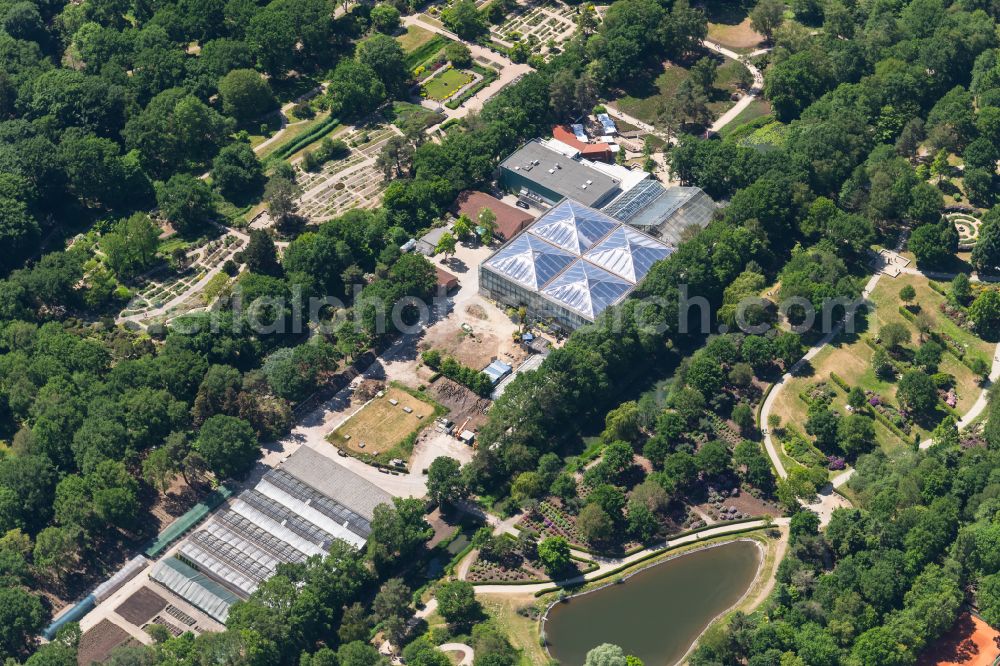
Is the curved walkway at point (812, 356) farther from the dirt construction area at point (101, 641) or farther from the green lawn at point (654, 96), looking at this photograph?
the dirt construction area at point (101, 641)

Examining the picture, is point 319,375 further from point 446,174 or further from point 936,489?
point 936,489

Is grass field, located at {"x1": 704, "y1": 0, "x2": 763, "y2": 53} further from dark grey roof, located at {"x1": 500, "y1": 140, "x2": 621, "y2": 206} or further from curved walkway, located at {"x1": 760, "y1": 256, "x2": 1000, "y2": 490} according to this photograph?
curved walkway, located at {"x1": 760, "y1": 256, "x2": 1000, "y2": 490}

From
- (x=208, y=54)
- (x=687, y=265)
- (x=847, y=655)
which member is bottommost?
(x=847, y=655)

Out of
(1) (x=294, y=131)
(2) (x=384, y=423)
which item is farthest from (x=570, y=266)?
(1) (x=294, y=131)

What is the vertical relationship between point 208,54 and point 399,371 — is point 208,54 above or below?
above

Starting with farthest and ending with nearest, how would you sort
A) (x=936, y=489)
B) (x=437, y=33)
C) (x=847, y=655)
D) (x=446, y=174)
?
(x=437, y=33) < (x=446, y=174) < (x=936, y=489) < (x=847, y=655)

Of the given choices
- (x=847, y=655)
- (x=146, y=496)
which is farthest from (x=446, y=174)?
(x=847, y=655)
